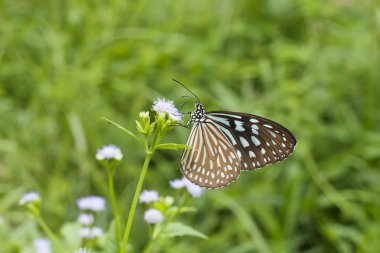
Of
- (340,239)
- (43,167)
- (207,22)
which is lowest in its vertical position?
(340,239)

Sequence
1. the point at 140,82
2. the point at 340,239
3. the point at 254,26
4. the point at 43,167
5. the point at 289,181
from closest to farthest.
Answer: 1. the point at 340,239
2. the point at 289,181
3. the point at 43,167
4. the point at 140,82
5. the point at 254,26

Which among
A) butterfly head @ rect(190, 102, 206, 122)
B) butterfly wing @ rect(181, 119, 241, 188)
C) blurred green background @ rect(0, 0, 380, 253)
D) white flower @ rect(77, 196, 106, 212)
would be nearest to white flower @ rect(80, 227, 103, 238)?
white flower @ rect(77, 196, 106, 212)

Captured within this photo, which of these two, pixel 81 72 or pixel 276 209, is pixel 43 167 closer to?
pixel 81 72

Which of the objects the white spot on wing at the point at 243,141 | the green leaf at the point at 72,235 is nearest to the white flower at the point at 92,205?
the green leaf at the point at 72,235

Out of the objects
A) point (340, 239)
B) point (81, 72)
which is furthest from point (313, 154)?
point (81, 72)

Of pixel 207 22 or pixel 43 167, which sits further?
pixel 207 22

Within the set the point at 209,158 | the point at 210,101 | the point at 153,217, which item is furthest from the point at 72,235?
the point at 210,101

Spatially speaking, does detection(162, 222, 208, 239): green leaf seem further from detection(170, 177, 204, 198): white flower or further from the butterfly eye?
Answer: the butterfly eye
